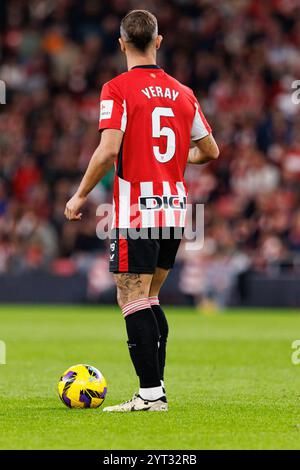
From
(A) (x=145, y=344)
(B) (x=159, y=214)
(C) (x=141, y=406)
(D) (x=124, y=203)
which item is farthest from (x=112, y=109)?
(C) (x=141, y=406)

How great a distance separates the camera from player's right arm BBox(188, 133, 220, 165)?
7.64 metres

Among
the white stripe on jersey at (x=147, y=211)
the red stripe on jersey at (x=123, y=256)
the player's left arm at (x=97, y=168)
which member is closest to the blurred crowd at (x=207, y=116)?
the white stripe on jersey at (x=147, y=211)

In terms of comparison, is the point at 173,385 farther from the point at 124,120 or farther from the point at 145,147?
the point at 124,120

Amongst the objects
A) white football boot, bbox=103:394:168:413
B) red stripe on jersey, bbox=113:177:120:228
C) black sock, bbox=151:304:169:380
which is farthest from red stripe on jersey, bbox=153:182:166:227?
white football boot, bbox=103:394:168:413

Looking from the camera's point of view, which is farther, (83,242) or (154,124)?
(83,242)

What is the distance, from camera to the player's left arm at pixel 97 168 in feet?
Result: 22.7

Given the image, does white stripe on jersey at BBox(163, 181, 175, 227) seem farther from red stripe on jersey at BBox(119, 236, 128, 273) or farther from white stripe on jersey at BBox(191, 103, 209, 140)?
white stripe on jersey at BBox(191, 103, 209, 140)

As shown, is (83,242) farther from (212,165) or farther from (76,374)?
(76,374)

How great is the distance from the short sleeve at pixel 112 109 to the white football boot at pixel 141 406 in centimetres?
173

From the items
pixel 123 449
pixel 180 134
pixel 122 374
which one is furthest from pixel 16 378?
pixel 123 449

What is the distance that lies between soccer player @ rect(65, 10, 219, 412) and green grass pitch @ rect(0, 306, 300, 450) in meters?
0.51

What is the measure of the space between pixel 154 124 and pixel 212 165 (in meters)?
14.4

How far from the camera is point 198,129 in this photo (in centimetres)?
759

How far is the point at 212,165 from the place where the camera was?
21547mm
